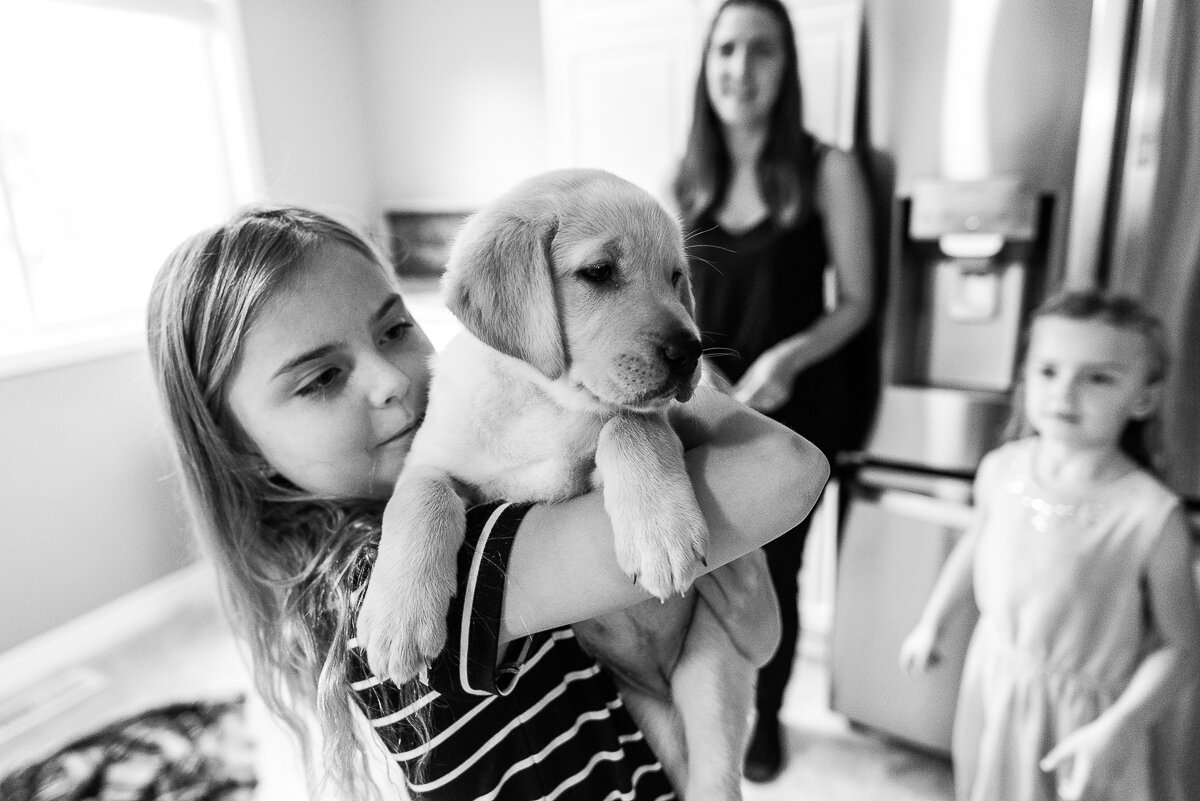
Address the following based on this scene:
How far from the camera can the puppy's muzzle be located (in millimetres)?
828

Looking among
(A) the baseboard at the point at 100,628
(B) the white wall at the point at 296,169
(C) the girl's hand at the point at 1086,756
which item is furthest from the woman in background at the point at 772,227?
(A) the baseboard at the point at 100,628

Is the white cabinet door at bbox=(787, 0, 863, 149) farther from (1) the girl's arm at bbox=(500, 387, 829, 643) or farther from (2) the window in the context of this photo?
(2) the window

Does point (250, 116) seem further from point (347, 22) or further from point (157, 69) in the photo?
point (347, 22)

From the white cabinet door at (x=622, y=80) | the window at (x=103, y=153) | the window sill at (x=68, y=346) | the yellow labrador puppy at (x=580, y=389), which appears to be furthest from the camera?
the window at (x=103, y=153)

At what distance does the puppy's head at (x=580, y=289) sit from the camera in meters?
0.83

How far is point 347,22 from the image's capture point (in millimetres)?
3990

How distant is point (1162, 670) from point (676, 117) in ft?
5.63

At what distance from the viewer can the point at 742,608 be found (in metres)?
0.97

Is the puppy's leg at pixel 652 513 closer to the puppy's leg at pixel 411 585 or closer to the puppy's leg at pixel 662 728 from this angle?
the puppy's leg at pixel 411 585

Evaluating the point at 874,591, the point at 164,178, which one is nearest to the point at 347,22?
the point at 164,178

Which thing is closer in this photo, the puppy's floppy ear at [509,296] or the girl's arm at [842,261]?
the puppy's floppy ear at [509,296]

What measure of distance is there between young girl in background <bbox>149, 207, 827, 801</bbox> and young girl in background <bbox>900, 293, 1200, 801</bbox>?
84 centimetres

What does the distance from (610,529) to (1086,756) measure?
123 cm

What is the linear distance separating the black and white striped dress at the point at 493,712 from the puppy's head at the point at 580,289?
18 cm
